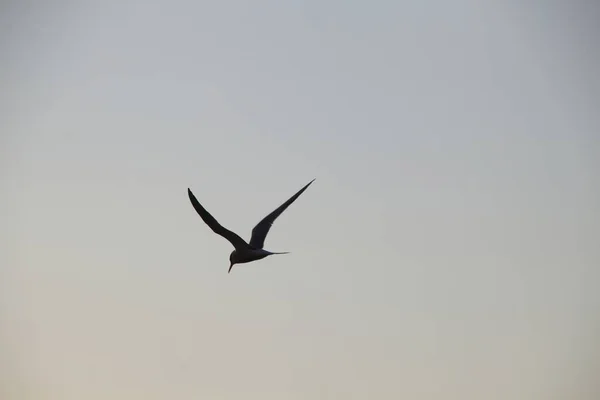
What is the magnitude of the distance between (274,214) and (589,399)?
6.19 m

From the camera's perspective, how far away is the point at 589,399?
392 inches

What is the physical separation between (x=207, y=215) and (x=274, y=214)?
836mm

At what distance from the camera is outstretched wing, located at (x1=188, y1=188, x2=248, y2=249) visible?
5.26 metres

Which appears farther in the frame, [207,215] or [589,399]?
[589,399]

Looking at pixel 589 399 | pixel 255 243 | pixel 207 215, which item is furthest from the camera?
pixel 589 399

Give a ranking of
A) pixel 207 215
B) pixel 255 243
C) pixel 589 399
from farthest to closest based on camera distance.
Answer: pixel 589 399
pixel 255 243
pixel 207 215

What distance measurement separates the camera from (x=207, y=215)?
534cm

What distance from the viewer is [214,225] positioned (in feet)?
17.9

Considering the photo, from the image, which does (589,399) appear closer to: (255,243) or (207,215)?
(255,243)

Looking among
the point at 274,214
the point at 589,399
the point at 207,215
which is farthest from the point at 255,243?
the point at 589,399

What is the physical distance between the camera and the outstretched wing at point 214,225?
17.3 feet

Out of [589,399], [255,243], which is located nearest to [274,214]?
[255,243]

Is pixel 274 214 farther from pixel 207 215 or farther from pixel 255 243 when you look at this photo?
pixel 207 215

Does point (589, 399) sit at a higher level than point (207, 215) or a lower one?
lower
